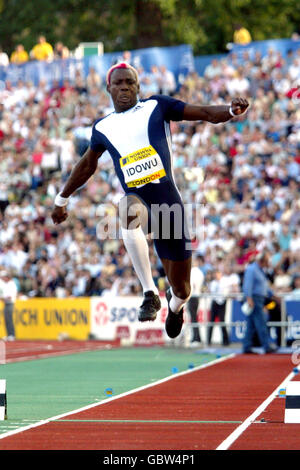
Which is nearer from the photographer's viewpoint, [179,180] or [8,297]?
[179,180]

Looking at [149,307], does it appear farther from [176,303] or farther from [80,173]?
[80,173]

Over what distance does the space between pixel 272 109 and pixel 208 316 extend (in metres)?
5.29

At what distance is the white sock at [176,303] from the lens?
10.0 m

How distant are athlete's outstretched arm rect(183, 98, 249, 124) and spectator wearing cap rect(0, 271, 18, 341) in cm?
1808

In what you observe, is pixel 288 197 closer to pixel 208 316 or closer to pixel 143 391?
pixel 208 316

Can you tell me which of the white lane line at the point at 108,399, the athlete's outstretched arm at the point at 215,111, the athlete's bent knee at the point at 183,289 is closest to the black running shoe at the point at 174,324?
the athlete's bent knee at the point at 183,289

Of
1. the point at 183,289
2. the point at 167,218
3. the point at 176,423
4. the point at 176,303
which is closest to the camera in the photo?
the point at 167,218

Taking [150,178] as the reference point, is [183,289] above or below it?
below

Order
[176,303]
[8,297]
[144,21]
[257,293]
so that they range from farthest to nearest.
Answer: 1. [144,21]
2. [8,297]
3. [257,293]
4. [176,303]

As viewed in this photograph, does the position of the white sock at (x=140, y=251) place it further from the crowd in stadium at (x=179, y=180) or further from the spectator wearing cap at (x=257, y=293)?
the crowd in stadium at (x=179, y=180)

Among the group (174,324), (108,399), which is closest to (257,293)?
(108,399)

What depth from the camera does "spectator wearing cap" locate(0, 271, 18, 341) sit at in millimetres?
26844

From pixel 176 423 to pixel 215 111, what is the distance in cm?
268

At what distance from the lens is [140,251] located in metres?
9.73
